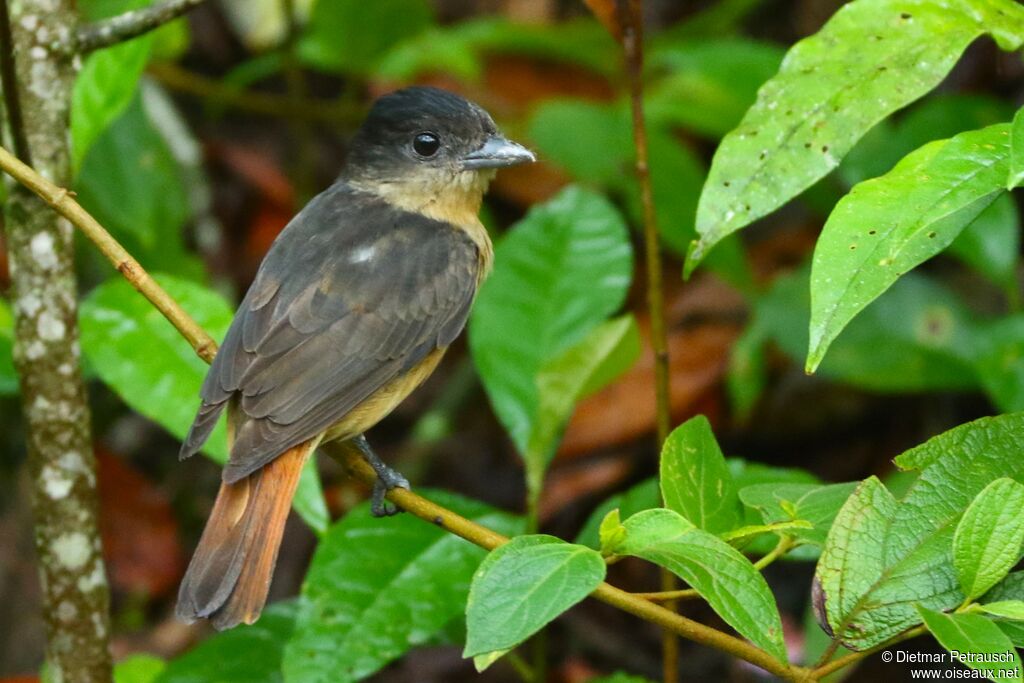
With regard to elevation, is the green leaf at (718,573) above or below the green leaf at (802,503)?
above

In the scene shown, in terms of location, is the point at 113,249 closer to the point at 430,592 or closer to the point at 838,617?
the point at 430,592

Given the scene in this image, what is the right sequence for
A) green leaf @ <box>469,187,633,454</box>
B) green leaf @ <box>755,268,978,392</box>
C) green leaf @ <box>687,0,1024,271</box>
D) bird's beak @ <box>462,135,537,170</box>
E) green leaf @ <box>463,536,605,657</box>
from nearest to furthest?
green leaf @ <box>463,536,605,657</box> → green leaf @ <box>687,0,1024,271</box> → green leaf @ <box>469,187,633,454</box> → bird's beak @ <box>462,135,537,170</box> → green leaf @ <box>755,268,978,392</box>

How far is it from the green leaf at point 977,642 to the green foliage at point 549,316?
1.15 meters

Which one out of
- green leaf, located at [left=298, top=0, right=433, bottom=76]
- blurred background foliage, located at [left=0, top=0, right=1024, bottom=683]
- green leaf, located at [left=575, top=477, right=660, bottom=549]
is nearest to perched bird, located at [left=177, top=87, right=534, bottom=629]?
blurred background foliage, located at [left=0, top=0, right=1024, bottom=683]

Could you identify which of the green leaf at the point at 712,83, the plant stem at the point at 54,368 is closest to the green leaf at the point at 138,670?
the plant stem at the point at 54,368

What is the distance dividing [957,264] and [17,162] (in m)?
3.46

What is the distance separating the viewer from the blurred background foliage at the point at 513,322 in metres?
2.62

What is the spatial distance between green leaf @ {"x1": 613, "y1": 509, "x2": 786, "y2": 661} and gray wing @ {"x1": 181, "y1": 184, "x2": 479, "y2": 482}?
99 cm

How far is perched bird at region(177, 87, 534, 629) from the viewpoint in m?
2.37

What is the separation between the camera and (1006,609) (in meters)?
1.61

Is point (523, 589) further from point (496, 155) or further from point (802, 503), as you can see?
point (496, 155)

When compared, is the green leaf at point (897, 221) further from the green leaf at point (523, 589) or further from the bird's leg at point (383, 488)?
the bird's leg at point (383, 488)

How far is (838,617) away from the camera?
171 centimetres

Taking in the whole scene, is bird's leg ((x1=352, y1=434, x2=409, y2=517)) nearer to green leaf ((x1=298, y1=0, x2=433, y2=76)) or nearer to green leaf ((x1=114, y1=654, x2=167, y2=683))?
green leaf ((x1=114, y1=654, x2=167, y2=683))
